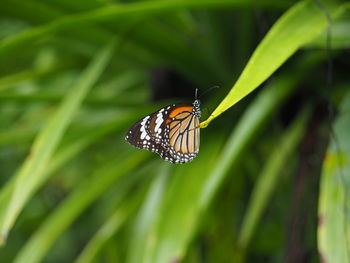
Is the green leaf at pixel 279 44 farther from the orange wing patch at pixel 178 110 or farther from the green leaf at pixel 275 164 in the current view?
the green leaf at pixel 275 164

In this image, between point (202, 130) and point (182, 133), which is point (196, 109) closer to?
point (182, 133)

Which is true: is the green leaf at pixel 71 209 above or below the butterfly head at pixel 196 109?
above

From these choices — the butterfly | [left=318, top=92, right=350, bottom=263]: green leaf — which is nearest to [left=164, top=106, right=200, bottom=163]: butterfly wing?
the butterfly

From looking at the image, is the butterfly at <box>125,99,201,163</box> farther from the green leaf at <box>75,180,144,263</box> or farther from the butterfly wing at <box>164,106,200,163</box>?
the green leaf at <box>75,180,144,263</box>

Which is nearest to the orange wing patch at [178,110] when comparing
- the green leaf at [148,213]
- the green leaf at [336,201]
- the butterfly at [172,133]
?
the butterfly at [172,133]

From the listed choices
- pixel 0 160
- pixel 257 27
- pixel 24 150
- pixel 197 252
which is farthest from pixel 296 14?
pixel 0 160

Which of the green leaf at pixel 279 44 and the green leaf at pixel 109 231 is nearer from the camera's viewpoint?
the green leaf at pixel 279 44

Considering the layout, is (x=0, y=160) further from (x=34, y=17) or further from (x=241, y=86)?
(x=241, y=86)
